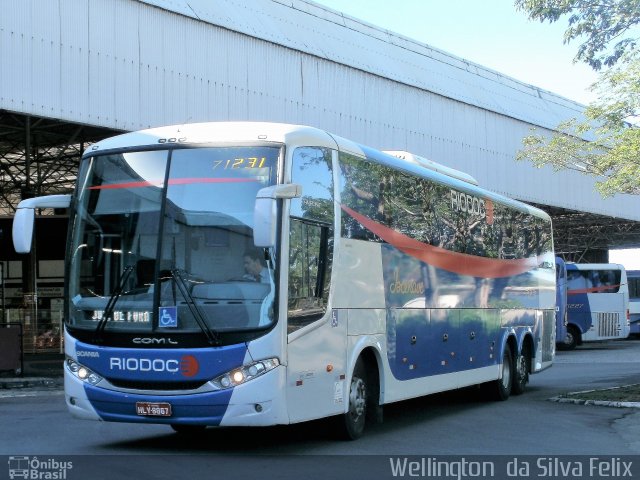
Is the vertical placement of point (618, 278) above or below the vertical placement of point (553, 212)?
below

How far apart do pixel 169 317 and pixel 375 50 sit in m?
26.3

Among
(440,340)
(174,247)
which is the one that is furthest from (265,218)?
(440,340)

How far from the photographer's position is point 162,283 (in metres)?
10.0

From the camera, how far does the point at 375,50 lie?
115ft

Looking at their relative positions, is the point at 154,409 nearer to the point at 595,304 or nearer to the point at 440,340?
the point at 440,340

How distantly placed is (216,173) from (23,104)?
1243 cm

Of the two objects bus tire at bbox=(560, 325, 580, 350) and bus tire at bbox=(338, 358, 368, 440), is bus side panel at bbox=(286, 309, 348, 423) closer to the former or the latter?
bus tire at bbox=(338, 358, 368, 440)

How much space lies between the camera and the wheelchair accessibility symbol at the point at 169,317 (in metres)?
9.93

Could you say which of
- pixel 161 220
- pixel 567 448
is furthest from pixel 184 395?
pixel 567 448

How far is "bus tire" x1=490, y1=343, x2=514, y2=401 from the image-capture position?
17312 mm

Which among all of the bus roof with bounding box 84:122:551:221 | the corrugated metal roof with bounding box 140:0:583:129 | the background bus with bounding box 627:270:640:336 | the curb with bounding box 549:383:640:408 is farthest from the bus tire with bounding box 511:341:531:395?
the background bus with bounding box 627:270:640:336

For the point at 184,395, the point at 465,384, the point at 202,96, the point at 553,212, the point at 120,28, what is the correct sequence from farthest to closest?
the point at 553,212 → the point at 202,96 → the point at 120,28 → the point at 465,384 → the point at 184,395

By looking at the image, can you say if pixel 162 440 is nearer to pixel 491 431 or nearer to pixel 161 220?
pixel 161 220

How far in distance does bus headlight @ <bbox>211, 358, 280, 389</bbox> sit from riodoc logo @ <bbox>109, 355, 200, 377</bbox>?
0.26 m
